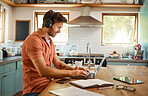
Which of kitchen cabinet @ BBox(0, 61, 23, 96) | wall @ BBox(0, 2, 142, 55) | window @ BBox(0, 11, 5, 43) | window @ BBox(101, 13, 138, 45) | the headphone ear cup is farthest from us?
window @ BBox(101, 13, 138, 45)

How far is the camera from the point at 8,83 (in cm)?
368

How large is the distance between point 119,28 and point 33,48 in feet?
14.1

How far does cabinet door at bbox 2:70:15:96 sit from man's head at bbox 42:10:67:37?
6.21 feet

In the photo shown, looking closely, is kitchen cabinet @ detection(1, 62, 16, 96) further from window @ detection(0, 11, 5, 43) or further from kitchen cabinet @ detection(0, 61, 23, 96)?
window @ detection(0, 11, 5, 43)

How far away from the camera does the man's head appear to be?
2027mm

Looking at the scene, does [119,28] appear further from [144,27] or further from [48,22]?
[48,22]

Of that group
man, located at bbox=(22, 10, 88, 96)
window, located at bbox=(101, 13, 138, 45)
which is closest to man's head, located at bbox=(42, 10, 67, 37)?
man, located at bbox=(22, 10, 88, 96)

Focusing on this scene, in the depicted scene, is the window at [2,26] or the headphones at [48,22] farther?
the window at [2,26]

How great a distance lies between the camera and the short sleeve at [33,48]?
181 cm

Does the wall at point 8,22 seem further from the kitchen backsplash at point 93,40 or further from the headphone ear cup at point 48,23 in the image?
the headphone ear cup at point 48,23

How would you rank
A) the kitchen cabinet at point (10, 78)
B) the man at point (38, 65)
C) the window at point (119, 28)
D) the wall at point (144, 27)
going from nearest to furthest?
the man at point (38, 65) → the kitchen cabinet at point (10, 78) → the wall at point (144, 27) → the window at point (119, 28)

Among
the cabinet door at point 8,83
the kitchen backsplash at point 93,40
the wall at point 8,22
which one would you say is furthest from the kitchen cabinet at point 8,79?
the kitchen backsplash at point 93,40

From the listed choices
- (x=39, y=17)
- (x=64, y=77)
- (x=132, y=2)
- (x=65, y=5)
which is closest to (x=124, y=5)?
(x=132, y=2)

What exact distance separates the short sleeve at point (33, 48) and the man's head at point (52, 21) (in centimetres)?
26
